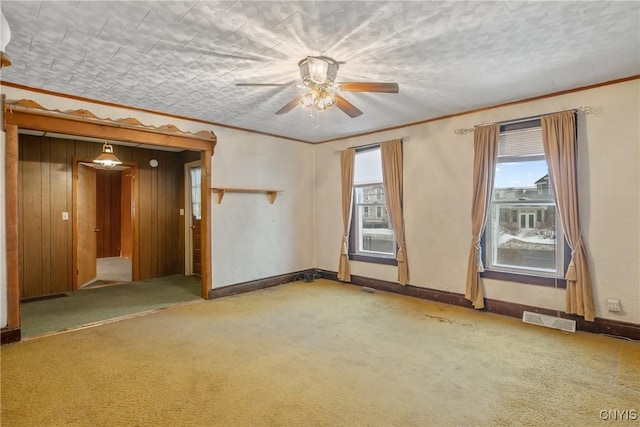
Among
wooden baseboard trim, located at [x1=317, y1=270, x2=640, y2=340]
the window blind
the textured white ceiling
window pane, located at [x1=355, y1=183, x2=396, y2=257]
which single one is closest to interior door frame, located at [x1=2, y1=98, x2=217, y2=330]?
the textured white ceiling

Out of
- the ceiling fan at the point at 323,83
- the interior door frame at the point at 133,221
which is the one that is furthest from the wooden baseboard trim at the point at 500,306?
the interior door frame at the point at 133,221

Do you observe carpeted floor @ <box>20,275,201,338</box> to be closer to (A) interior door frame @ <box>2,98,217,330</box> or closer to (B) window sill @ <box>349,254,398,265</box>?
(A) interior door frame @ <box>2,98,217,330</box>

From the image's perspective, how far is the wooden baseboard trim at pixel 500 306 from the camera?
3.41 meters

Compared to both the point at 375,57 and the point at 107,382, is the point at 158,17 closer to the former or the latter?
the point at 375,57

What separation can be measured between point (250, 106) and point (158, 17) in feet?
6.41

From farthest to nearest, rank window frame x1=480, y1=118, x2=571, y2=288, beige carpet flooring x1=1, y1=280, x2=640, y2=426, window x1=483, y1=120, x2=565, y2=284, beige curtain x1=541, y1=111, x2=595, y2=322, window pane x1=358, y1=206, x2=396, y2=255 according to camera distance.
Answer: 1. window pane x1=358, y1=206, x2=396, y2=255
2. window x1=483, y1=120, x2=565, y2=284
3. window frame x1=480, y1=118, x2=571, y2=288
4. beige curtain x1=541, y1=111, x2=595, y2=322
5. beige carpet flooring x1=1, y1=280, x2=640, y2=426

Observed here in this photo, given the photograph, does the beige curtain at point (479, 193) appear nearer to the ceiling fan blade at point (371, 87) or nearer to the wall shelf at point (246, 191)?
the ceiling fan blade at point (371, 87)

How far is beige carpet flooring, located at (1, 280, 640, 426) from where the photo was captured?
2.20m

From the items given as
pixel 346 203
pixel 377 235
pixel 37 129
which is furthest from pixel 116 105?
pixel 377 235

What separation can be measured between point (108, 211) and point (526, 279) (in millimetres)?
10001

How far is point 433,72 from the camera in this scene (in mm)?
3217

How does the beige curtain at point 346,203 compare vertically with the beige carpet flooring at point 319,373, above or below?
above

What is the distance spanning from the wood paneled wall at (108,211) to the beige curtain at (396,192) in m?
7.72

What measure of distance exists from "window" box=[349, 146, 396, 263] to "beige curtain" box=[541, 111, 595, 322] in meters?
2.32
